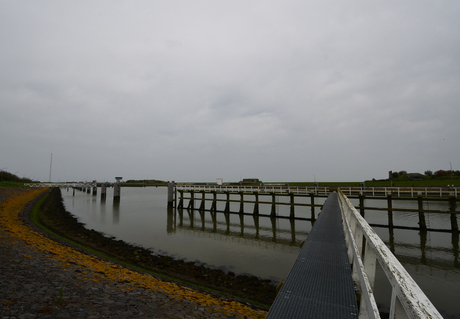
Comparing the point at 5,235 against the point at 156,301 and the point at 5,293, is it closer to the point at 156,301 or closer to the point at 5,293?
the point at 5,293

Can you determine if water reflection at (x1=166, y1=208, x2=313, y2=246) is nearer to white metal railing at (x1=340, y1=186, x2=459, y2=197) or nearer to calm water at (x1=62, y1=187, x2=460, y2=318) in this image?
calm water at (x1=62, y1=187, x2=460, y2=318)

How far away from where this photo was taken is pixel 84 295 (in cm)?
603

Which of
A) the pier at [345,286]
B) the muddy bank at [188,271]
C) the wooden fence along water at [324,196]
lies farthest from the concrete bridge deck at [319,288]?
the wooden fence along water at [324,196]

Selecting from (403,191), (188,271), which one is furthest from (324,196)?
(188,271)

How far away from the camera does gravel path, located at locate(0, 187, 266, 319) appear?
17.1 feet

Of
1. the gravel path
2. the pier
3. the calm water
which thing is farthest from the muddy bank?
the pier

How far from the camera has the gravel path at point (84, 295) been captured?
5.20 meters

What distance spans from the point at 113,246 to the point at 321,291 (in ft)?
51.4

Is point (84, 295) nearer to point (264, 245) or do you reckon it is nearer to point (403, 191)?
point (264, 245)

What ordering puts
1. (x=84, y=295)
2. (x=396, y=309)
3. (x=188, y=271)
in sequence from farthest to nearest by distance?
(x=188, y=271) → (x=84, y=295) → (x=396, y=309)

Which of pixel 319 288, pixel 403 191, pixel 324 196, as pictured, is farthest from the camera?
pixel 324 196

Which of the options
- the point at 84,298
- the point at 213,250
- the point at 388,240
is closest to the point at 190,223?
the point at 213,250

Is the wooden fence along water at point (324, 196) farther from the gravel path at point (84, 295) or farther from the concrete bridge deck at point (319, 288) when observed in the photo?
the concrete bridge deck at point (319, 288)

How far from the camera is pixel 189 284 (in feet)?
32.4
